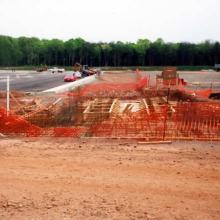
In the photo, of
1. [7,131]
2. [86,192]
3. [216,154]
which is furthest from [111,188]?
[7,131]

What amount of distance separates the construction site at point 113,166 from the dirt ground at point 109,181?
0.02 meters

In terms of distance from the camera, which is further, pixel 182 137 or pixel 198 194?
pixel 182 137

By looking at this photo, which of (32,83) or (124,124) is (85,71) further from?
(124,124)

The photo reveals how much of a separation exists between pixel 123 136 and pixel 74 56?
532 feet

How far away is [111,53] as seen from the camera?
17112 centimetres

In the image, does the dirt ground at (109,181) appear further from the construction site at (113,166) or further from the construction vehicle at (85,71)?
the construction vehicle at (85,71)

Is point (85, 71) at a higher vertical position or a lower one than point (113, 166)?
lower

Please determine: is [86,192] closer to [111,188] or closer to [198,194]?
[111,188]

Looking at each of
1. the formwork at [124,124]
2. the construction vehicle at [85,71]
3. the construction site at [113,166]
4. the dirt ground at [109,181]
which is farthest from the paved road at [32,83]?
the dirt ground at [109,181]

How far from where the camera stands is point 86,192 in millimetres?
7902

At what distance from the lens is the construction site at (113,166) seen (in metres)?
7.16

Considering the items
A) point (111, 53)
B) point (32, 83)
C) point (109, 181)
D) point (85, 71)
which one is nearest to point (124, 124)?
point (109, 181)

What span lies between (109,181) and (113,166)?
123 centimetres

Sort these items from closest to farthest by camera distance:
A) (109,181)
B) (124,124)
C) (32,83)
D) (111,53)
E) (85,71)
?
(109,181) → (124,124) → (32,83) → (85,71) → (111,53)
